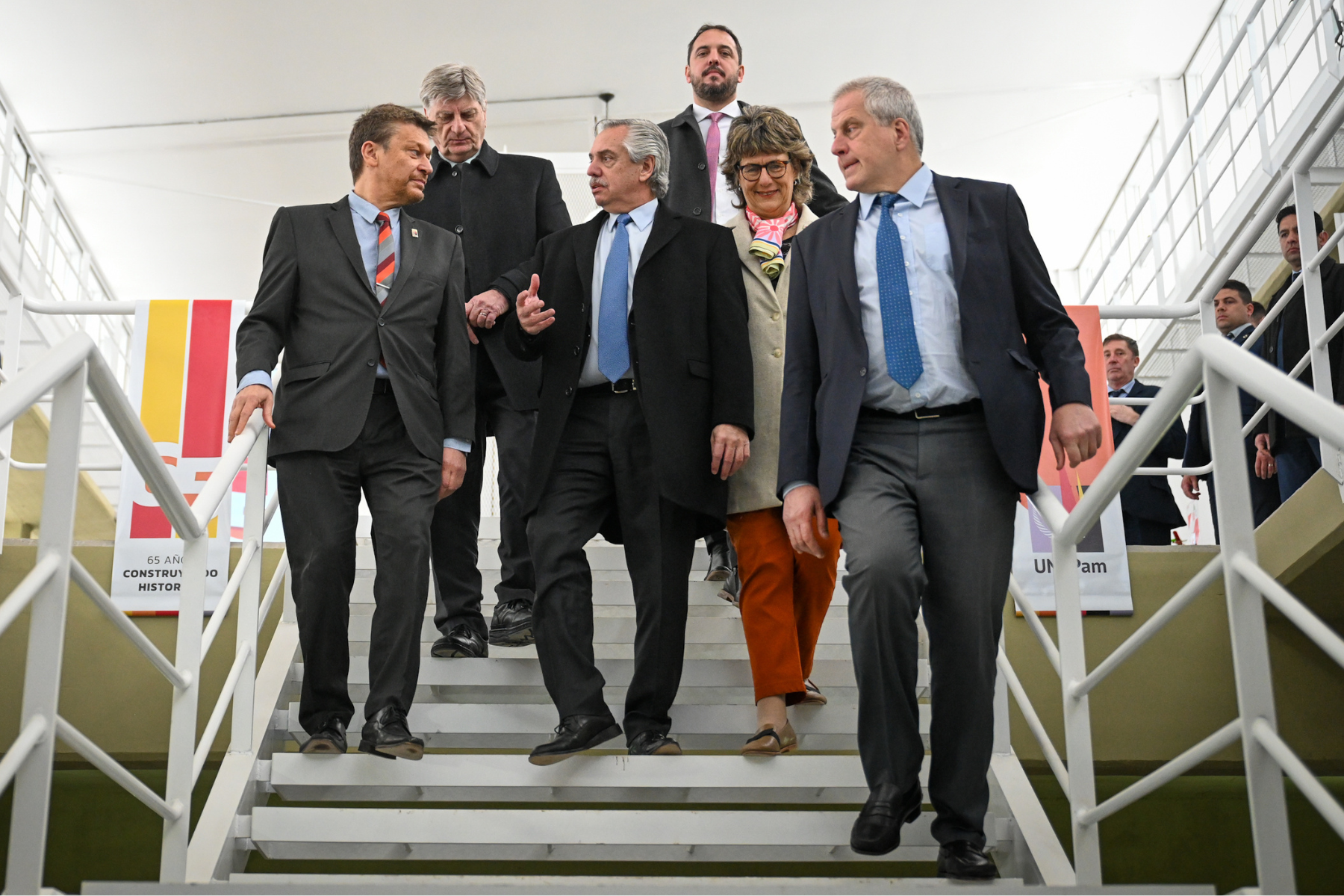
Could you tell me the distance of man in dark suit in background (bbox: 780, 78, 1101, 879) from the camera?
2422mm

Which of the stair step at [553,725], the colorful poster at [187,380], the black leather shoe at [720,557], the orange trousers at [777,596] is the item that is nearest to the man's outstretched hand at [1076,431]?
the orange trousers at [777,596]

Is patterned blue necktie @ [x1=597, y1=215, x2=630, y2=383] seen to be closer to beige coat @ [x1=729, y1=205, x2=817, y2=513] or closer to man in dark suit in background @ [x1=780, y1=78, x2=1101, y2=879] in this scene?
beige coat @ [x1=729, y1=205, x2=817, y2=513]

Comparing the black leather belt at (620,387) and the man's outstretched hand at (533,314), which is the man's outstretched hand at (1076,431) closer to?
the black leather belt at (620,387)

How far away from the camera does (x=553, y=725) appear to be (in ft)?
10.7

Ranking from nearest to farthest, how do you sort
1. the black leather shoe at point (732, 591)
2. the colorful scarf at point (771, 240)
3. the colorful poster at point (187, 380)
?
the colorful scarf at point (771, 240), the black leather shoe at point (732, 591), the colorful poster at point (187, 380)

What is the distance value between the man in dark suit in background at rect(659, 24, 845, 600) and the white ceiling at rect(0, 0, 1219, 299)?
5.04m

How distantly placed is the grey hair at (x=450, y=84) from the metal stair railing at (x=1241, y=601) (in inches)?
91.2

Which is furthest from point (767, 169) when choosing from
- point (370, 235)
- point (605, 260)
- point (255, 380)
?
point (255, 380)

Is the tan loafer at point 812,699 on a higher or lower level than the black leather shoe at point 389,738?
higher

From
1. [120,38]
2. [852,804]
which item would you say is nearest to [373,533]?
[852,804]

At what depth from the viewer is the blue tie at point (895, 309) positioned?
2.57m

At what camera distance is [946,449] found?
2.53 metres

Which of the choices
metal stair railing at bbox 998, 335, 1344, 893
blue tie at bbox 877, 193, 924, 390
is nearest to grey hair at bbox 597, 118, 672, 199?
blue tie at bbox 877, 193, 924, 390

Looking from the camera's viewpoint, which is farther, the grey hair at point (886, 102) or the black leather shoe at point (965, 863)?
the grey hair at point (886, 102)
